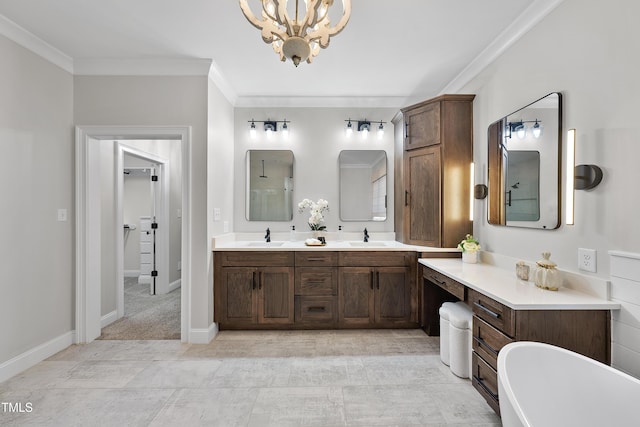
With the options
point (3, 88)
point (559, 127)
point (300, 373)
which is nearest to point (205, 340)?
point (300, 373)

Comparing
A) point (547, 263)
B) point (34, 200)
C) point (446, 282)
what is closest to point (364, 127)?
point (446, 282)

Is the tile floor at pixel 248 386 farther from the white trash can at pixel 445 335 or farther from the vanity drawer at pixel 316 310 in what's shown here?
the vanity drawer at pixel 316 310

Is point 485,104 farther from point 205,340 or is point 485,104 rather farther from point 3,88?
point 3,88

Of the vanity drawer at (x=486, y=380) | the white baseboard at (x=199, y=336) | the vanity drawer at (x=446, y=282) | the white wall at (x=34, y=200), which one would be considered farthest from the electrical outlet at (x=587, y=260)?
the white wall at (x=34, y=200)

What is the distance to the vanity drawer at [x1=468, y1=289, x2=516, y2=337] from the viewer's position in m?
1.62

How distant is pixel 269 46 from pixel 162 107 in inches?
Result: 48.2

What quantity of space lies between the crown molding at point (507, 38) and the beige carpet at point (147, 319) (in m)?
4.01

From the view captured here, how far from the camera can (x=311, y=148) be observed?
12.5 ft

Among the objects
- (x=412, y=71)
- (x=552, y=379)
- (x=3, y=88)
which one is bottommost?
(x=552, y=379)

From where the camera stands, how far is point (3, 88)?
2.24 m

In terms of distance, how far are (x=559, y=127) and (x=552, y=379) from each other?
152 cm

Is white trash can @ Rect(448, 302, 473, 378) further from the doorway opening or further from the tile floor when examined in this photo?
the doorway opening

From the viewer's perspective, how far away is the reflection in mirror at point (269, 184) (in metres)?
3.78

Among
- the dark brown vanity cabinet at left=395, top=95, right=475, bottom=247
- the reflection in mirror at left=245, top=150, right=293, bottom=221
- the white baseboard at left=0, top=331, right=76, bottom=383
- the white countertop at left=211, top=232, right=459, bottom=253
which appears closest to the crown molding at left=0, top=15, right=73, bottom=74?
the reflection in mirror at left=245, top=150, right=293, bottom=221
